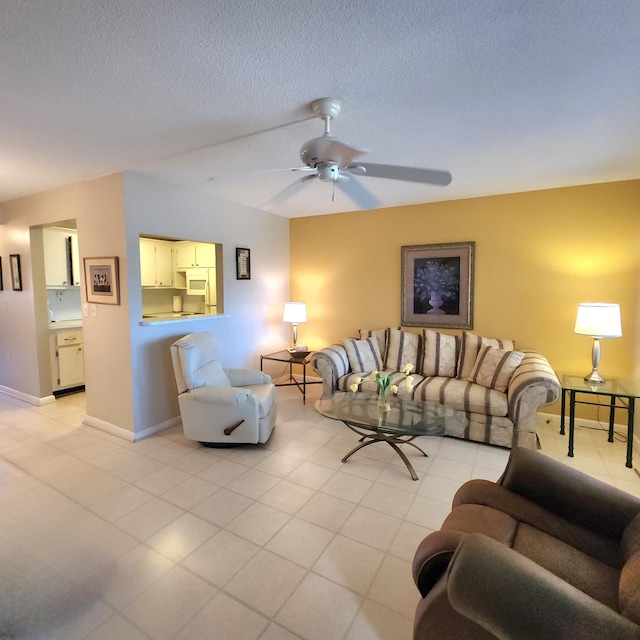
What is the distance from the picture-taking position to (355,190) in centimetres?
237

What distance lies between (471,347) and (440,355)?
33 cm

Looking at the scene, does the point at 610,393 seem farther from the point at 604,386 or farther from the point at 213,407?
the point at 213,407

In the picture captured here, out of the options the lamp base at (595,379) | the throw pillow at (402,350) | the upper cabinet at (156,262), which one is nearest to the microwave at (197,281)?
the upper cabinet at (156,262)

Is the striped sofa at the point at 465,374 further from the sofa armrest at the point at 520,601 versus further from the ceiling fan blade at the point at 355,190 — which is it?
the sofa armrest at the point at 520,601

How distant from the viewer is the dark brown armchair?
982mm

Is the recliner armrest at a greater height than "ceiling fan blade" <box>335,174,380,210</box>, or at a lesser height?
lesser

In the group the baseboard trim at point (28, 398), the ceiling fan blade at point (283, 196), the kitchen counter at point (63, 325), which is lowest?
the baseboard trim at point (28, 398)

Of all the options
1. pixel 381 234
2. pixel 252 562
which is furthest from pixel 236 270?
pixel 252 562

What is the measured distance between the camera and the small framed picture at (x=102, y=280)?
3.24m

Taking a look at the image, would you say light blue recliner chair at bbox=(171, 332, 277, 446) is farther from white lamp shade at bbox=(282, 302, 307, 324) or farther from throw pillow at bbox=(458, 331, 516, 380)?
throw pillow at bbox=(458, 331, 516, 380)

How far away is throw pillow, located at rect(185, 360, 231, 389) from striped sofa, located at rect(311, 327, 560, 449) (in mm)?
1001

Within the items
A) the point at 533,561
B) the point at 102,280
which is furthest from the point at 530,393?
the point at 102,280

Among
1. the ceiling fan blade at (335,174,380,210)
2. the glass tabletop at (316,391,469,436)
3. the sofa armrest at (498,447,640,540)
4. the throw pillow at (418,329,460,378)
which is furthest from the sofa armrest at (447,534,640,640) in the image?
the throw pillow at (418,329,460,378)

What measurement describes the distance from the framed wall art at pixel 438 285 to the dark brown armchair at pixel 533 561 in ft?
8.57
